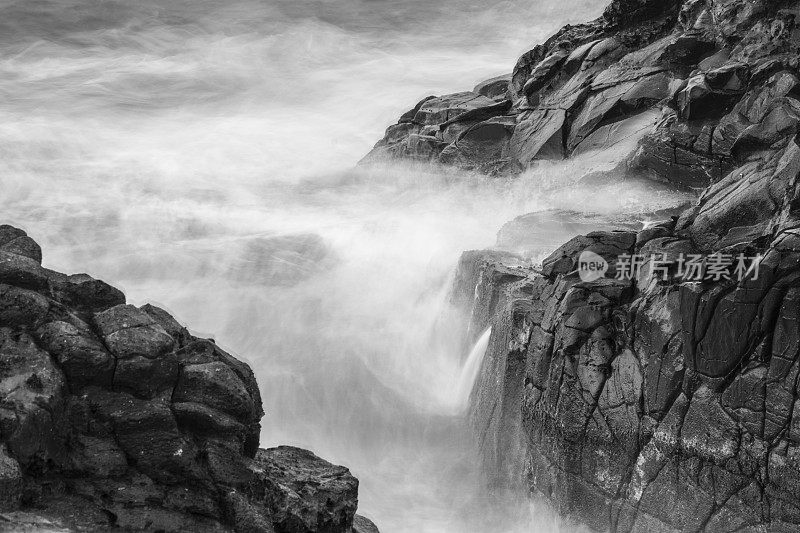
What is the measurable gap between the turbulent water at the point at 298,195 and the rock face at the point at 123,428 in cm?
863

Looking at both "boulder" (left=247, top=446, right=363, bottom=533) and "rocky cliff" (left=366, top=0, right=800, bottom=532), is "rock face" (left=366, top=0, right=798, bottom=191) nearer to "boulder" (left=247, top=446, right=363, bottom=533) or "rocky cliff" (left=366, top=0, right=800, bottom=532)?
"rocky cliff" (left=366, top=0, right=800, bottom=532)

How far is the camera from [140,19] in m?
70.6

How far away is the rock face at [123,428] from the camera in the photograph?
41.7 feet

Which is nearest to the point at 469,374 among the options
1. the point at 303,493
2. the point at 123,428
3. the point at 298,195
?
the point at 303,493

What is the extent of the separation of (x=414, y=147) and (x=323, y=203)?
646cm

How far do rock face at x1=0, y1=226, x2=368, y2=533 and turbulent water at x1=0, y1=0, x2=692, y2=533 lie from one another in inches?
340

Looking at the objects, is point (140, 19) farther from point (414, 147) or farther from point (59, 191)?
point (414, 147)

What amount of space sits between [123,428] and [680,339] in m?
10.3

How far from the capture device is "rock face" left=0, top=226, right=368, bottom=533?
500 inches

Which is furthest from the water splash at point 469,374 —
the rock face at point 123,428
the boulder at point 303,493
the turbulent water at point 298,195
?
the rock face at point 123,428

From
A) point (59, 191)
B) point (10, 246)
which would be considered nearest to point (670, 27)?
point (10, 246)

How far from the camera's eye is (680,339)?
724 inches

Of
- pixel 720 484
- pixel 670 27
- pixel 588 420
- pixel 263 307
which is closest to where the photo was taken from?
pixel 720 484

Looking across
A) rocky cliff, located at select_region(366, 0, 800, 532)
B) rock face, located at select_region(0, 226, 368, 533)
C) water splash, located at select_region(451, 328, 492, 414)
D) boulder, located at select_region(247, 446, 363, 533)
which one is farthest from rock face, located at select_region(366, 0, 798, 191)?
rock face, located at select_region(0, 226, 368, 533)
